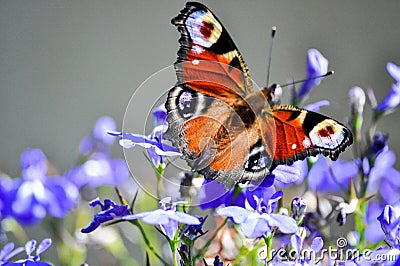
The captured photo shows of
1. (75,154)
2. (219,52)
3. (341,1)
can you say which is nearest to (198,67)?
(219,52)

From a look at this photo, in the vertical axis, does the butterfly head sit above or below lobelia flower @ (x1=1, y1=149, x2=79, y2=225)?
above

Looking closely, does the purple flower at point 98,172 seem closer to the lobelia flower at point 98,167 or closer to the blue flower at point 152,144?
the lobelia flower at point 98,167

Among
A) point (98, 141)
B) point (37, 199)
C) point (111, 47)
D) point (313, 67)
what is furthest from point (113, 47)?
point (313, 67)

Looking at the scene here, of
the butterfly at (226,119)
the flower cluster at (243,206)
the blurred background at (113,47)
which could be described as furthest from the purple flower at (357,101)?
the blurred background at (113,47)

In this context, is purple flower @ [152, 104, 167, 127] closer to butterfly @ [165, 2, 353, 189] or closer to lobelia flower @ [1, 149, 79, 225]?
butterfly @ [165, 2, 353, 189]

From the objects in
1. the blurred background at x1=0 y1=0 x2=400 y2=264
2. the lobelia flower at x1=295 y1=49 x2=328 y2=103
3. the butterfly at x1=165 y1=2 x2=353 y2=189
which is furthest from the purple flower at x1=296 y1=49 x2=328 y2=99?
the blurred background at x1=0 y1=0 x2=400 y2=264

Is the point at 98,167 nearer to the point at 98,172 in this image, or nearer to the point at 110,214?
the point at 98,172

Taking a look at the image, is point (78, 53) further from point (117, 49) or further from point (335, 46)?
point (335, 46)
